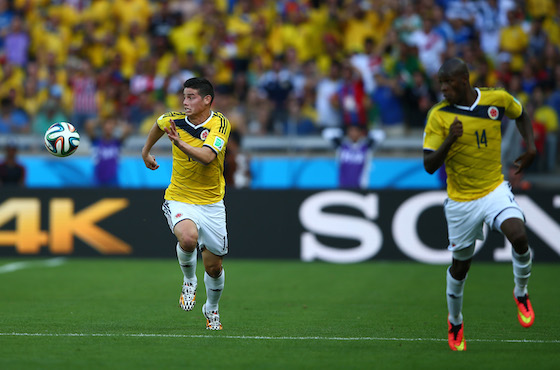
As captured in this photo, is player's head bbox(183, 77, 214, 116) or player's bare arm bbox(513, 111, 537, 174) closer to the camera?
player's bare arm bbox(513, 111, 537, 174)

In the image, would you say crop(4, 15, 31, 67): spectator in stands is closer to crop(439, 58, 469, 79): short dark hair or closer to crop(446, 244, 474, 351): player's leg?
crop(439, 58, 469, 79): short dark hair

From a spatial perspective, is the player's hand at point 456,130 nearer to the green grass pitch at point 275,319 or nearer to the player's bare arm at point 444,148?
the player's bare arm at point 444,148

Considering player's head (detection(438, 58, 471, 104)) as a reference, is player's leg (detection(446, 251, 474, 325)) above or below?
below

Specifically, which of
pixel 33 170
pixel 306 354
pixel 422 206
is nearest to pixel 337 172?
pixel 422 206

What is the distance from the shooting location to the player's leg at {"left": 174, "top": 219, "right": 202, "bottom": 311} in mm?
8344

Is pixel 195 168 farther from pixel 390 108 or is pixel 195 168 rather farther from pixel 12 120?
pixel 12 120

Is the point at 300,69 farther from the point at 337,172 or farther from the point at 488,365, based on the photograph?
the point at 488,365

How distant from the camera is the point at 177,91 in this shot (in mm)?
19891

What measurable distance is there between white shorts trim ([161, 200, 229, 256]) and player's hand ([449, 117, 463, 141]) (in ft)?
8.34

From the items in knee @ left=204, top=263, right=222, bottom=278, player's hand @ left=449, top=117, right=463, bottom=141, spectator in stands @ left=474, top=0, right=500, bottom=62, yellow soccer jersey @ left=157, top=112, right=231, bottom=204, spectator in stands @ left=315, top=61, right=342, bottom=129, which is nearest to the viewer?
player's hand @ left=449, top=117, right=463, bottom=141

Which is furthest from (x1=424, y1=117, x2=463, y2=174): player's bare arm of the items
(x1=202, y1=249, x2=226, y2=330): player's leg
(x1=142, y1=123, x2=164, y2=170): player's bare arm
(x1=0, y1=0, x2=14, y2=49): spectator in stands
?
(x1=0, y1=0, x2=14, y2=49): spectator in stands

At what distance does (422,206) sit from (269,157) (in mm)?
3920

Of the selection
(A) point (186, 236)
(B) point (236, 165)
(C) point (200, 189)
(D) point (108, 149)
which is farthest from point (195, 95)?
(D) point (108, 149)

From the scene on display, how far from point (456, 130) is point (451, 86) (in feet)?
1.42
